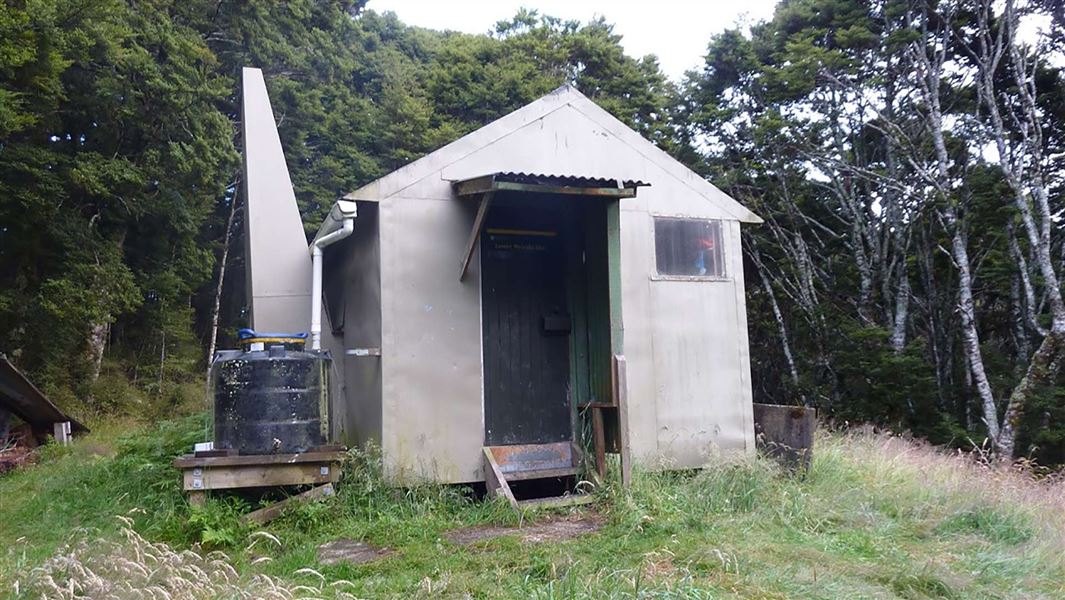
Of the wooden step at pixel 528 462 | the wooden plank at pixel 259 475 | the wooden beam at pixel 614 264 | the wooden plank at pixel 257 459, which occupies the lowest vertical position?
the wooden step at pixel 528 462

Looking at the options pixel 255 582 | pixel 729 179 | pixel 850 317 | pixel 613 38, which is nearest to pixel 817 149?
pixel 729 179

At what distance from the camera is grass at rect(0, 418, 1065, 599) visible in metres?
3.76

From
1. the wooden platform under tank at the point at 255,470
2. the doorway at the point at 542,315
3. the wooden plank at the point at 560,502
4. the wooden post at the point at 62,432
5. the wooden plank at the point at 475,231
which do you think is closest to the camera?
the wooden platform under tank at the point at 255,470

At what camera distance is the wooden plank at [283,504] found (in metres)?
5.34

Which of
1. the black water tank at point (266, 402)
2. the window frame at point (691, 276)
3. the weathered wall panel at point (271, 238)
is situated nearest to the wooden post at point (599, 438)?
the window frame at point (691, 276)

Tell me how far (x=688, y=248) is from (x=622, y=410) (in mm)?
1989

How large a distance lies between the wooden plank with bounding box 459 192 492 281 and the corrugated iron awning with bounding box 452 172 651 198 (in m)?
0.09

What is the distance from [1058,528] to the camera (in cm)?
561

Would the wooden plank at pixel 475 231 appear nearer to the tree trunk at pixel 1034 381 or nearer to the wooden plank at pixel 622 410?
the wooden plank at pixel 622 410

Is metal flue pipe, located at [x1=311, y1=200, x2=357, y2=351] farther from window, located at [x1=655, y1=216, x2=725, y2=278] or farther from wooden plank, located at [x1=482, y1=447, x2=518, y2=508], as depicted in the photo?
window, located at [x1=655, y1=216, x2=725, y2=278]

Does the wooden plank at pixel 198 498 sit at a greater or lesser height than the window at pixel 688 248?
lesser

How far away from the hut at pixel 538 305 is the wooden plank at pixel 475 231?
0.02 m

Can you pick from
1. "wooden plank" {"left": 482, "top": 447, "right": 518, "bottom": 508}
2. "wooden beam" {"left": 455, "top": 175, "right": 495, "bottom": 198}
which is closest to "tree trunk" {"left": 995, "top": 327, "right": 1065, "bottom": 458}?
"wooden plank" {"left": 482, "top": 447, "right": 518, "bottom": 508}

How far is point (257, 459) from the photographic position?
5.58 m
